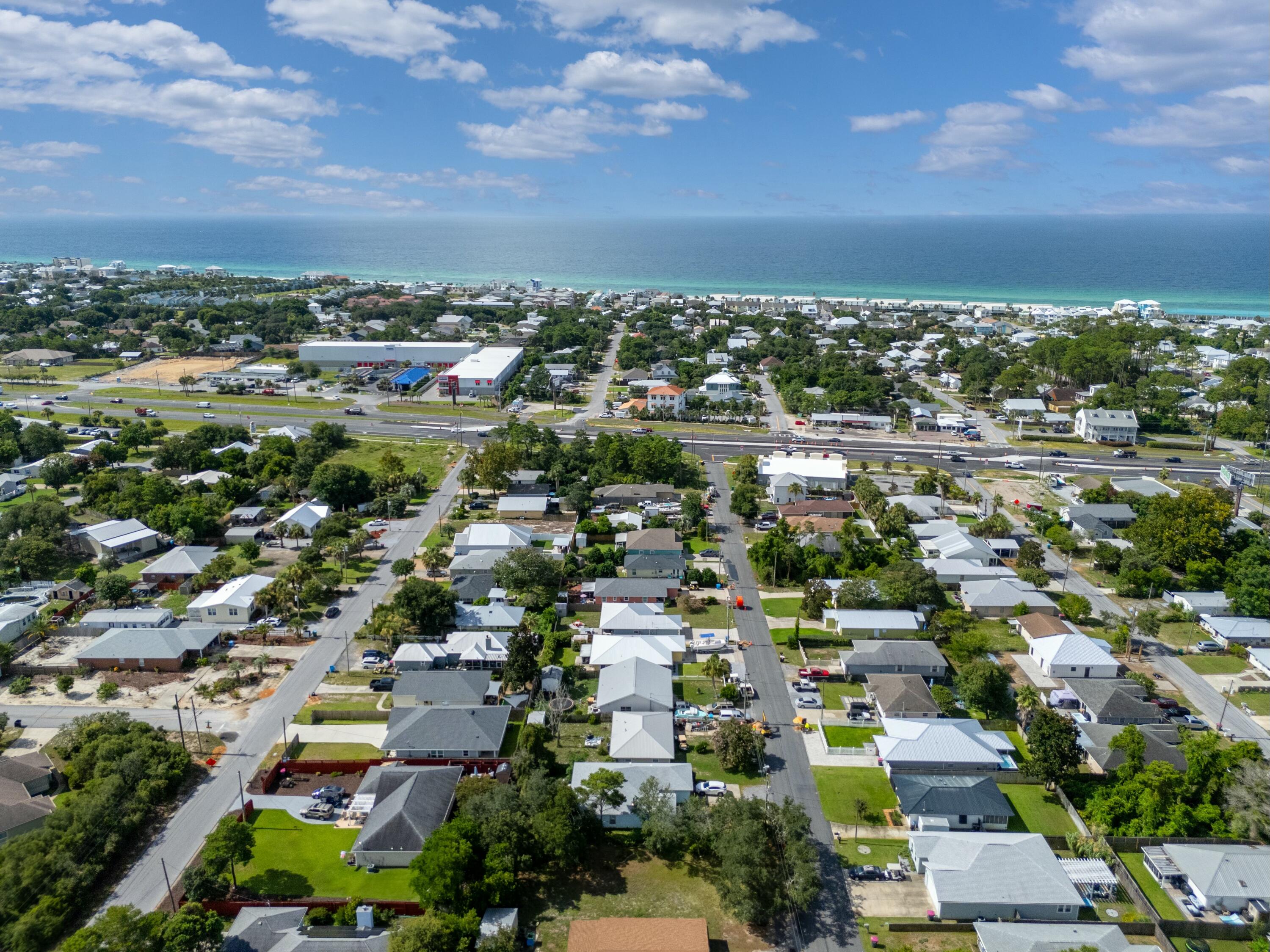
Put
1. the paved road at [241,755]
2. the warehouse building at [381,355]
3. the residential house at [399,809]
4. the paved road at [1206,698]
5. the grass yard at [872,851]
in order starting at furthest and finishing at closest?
1. the warehouse building at [381,355]
2. the paved road at [1206,698]
3. the grass yard at [872,851]
4. the residential house at [399,809]
5. the paved road at [241,755]

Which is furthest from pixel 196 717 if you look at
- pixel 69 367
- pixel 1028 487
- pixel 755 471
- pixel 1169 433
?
pixel 69 367

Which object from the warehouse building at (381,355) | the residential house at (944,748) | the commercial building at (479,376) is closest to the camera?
the residential house at (944,748)

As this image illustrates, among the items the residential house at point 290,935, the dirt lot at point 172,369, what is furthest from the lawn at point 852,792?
the dirt lot at point 172,369

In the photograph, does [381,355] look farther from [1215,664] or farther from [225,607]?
[1215,664]

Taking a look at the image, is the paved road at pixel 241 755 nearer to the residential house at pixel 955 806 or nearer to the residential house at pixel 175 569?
the residential house at pixel 175 569

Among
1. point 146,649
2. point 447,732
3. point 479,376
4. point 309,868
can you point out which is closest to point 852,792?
point 447,732

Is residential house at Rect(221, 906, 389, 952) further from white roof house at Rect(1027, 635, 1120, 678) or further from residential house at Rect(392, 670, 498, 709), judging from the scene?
white roof house at Rect(1027, 635, 1120, 678)

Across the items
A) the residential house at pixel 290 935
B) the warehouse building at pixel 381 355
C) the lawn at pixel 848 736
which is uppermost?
the warehouse building at pixel 381 355
